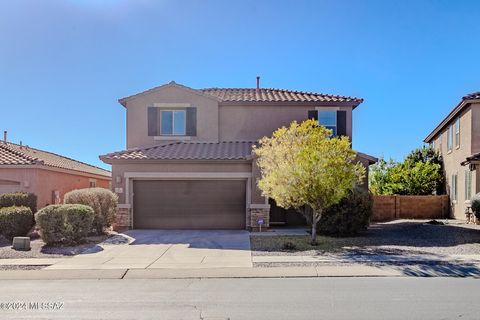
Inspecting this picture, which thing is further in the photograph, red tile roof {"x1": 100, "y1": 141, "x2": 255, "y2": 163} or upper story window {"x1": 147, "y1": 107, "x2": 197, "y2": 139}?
upper story window {"x1": 147, "y1": 107, "x2": 197, "y2": 139}

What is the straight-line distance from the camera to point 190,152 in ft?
62.2

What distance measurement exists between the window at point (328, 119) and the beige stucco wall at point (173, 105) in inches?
207

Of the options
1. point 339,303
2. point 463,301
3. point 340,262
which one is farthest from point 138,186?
point 463,301

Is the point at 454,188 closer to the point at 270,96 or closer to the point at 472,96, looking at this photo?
the point at 472,96

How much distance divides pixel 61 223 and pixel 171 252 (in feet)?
13.1

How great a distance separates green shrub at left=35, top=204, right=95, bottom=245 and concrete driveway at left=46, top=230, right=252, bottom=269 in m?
1.01

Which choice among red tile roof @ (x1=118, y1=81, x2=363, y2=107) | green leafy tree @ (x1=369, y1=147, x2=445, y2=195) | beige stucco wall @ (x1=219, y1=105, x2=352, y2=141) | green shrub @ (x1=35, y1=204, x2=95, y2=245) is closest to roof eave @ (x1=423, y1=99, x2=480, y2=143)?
green leafy tree @ (x1=369, y1=147, x2=445, y2=195)


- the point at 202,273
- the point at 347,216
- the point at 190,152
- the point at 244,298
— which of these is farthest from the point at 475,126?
the point at 244,298

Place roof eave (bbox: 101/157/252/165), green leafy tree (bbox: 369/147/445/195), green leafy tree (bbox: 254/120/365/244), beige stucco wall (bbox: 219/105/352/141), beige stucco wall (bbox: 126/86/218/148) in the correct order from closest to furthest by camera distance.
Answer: green leafy tree (bbox: 254/120/365/244) < roof eave (bbox: 101/157/252/165) < beige stucco wall (bbox: 126/86/218/148) < beige stucco wall (bbox: 219/105/352/141) < green leafy tree (bbox: 369/147/445/195)

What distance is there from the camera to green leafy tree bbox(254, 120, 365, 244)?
13094 millimetres

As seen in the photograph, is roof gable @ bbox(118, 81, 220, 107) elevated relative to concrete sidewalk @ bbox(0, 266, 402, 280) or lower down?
elevated

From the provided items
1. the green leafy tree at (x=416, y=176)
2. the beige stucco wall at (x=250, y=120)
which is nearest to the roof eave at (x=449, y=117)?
the green leafy tree at (x=416, y=176)

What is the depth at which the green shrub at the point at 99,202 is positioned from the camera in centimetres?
1622

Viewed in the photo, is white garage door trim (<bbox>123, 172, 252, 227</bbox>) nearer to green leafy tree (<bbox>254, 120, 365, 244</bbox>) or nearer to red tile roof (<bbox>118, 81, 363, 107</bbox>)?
green leafy tree (<bbox>254, 120, 365, 244</bbox>)
